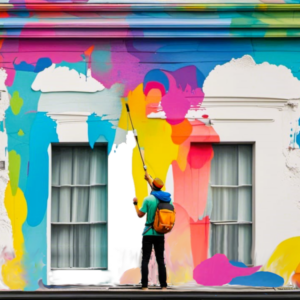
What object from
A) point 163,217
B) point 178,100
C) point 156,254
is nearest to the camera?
point 163,217

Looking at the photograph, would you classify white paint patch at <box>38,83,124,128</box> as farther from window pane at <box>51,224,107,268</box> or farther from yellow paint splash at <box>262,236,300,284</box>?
yellow paint splash at <box>262,236,300,284</box>

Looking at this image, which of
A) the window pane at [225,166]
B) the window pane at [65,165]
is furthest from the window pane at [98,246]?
the window pane at [225,166]

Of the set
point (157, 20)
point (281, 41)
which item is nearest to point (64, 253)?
point (157, 20)

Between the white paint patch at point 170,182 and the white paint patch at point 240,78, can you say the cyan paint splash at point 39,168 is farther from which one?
the white paint patch at point 240,78

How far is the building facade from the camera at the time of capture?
1198cm

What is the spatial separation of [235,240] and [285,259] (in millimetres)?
831

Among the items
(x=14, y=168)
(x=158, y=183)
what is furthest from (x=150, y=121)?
(x=14, y=168)

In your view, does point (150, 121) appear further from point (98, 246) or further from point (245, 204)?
point (98, 246)

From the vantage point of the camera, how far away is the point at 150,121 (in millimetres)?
12055

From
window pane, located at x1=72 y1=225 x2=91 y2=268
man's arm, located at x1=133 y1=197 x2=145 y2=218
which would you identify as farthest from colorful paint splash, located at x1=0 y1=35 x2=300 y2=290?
man's arm, located at x1=133 y1=197 x2=145 y2=218

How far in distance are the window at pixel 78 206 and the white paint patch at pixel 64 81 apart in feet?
3.06

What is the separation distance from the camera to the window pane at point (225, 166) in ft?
40.4

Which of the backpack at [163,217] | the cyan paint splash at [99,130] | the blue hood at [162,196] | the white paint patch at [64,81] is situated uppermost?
the white paint patch at [64,81]

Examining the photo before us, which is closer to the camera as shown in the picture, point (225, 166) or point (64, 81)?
point (64, 81)
